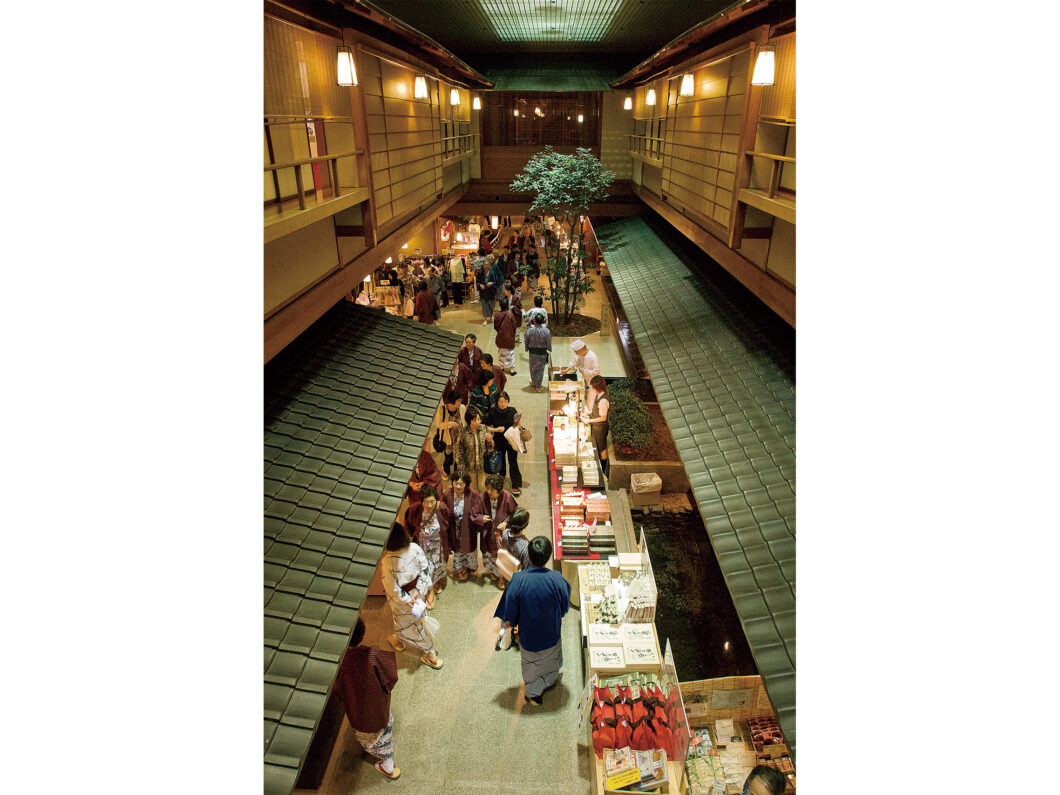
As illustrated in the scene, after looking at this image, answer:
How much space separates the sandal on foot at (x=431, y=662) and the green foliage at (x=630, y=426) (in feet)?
12.7

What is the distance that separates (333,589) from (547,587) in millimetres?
2144

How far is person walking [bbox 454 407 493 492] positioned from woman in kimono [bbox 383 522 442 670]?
2.73 meters

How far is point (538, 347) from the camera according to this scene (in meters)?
12.3

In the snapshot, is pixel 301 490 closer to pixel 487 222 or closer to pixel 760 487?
Result: pixel 760 487

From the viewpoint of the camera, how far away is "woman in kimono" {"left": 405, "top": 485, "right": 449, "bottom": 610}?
6617 mm

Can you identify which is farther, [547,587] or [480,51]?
[480,51]

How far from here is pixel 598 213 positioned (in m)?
20.2

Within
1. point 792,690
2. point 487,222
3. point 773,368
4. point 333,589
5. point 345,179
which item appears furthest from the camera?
point 487,222

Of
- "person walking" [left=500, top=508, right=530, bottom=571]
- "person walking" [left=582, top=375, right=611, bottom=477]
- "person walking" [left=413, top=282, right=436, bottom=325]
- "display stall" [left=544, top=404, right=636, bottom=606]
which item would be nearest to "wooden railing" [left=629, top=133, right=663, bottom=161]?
"person walking" [left=413, top=282, right=436, bottom=325]

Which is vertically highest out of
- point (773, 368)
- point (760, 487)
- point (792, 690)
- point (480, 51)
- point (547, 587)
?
point (480, 51)

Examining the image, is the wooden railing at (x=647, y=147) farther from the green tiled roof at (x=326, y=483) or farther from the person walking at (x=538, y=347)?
the green tiled roof at (x=326, y=483)

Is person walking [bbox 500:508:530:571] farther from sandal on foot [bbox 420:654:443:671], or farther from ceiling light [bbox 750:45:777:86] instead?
ceiling light [bbox 750:45:777:86]

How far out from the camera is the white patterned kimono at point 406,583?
5.51 m

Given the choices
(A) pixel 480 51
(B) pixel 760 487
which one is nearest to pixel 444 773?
(B) pixel 760 487
